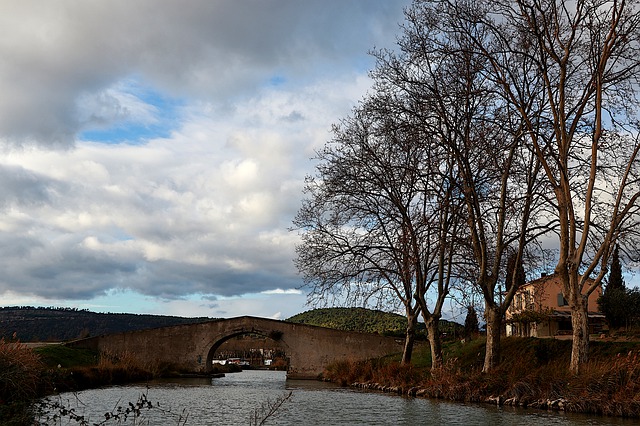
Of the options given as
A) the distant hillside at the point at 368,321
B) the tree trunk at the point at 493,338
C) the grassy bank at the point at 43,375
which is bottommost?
the grassy bank at the point at 43,375

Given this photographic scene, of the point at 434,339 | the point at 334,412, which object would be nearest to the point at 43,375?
the point at 334,412

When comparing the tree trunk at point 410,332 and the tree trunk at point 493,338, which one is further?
the tree trunk at point 410,332

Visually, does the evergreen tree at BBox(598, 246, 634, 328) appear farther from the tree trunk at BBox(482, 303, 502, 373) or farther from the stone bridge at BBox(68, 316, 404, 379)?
the tree trunk at BBox(482, 303, 502, 373)

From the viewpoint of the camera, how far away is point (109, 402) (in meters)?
21.3

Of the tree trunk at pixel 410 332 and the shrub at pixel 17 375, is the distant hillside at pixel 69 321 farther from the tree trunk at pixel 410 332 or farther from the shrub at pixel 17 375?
the shrub at pixel 17 375

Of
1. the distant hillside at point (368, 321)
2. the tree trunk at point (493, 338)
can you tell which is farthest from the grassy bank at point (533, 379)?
the distant hillside at point (368, 321)

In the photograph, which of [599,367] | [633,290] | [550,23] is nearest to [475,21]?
[550,23]

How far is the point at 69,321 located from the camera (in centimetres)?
10531

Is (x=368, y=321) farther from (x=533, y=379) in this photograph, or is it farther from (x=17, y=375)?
(x=17, y=375)

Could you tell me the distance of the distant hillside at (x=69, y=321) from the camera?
96.5 meters

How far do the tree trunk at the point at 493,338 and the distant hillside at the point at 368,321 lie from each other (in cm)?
673

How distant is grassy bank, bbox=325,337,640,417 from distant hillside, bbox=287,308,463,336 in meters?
2.26

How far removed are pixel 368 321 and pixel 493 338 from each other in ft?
38.3

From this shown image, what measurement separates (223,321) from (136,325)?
195ft
